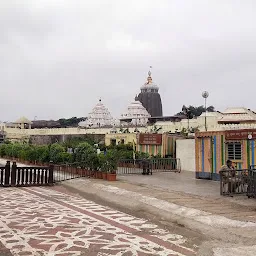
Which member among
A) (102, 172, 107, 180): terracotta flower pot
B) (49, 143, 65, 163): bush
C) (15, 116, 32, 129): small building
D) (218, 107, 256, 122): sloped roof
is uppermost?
(15, 116, 32, 129): small building

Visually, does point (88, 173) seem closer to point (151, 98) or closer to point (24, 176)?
point (24, 176)

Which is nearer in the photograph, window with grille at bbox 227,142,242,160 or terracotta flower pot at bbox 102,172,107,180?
window with grille at bbox 227,142,242,160

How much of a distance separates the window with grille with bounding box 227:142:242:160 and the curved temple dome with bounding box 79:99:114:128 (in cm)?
5346

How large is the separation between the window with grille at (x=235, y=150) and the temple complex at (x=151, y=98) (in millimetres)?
61049

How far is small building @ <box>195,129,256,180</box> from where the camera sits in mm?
16844

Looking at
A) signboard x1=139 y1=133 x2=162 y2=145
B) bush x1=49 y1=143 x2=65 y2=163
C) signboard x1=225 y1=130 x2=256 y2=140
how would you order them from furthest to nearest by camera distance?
1. signboard x1=139 y1=133 x2=162 y2=145
2. bush x1=49 y1=143 x2=65 y2=163
3. signboard x1=225 y1=130 x2=256 y2=140

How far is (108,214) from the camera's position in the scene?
933cm

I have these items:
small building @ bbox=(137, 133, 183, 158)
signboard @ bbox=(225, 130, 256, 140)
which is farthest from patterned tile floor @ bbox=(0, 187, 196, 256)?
small building @ bbox=(137, 133, 183, 158)

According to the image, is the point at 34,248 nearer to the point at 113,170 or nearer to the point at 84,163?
the point at 113,170

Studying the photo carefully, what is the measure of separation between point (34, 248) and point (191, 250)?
265 centimetres

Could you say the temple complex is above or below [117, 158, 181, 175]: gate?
above

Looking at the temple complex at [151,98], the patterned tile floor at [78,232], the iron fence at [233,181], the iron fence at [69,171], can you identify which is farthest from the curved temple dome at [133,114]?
the patterned tile floor at [78,232]

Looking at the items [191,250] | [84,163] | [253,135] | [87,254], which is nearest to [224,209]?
[191,250]

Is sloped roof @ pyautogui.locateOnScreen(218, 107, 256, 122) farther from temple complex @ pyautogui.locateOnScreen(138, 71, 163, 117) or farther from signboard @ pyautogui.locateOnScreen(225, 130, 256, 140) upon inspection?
temple complex @ pyautogui.locateOnScreen(138, 71, 163, 117)
